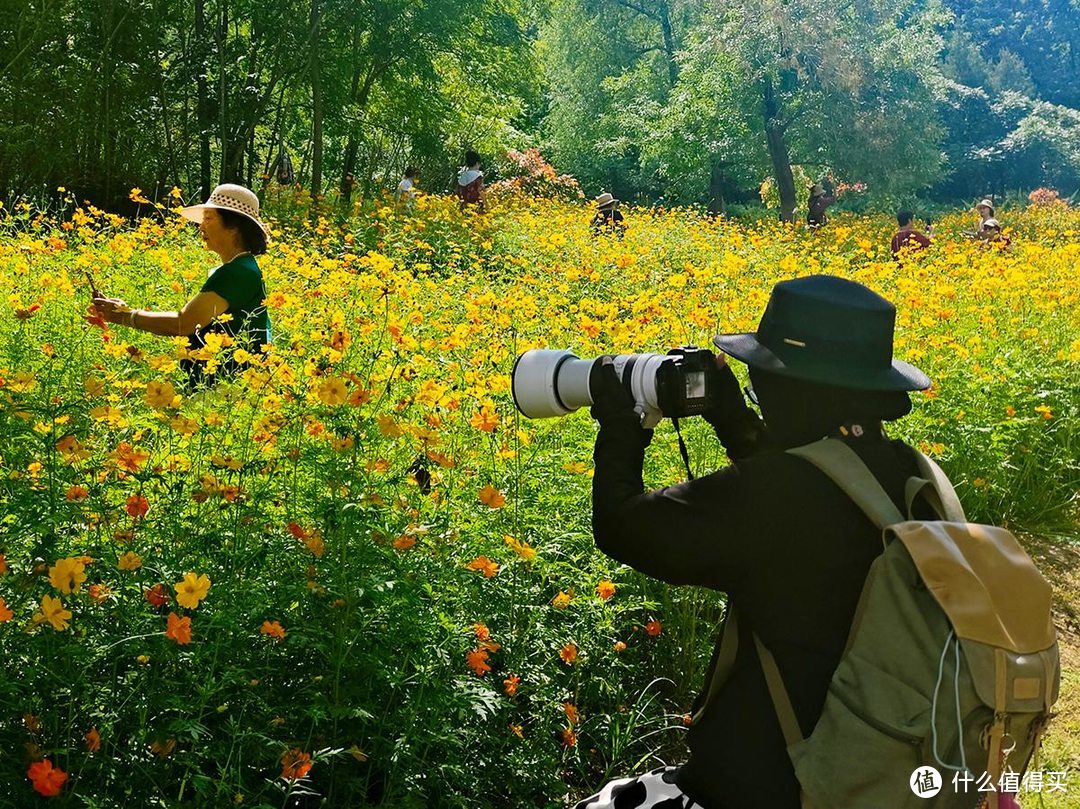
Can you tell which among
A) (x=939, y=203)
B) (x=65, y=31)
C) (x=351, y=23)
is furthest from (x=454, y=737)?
(x=939, y=203)

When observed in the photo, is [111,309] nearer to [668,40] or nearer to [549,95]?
[668,40]

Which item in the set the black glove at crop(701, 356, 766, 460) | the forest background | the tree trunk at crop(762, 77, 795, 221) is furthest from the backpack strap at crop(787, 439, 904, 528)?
the tree trunk at crop(762, 77, 795, 221)

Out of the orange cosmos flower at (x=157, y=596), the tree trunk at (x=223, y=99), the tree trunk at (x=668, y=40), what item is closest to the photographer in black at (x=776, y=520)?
the orange cosmos flower at (x=157, y=596)

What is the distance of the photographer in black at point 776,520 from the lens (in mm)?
1480

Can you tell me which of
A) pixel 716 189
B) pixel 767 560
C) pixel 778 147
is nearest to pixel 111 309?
pixel 767 560

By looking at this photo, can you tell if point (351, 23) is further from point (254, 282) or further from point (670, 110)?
point (670, 110)

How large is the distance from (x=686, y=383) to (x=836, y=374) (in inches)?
9.1

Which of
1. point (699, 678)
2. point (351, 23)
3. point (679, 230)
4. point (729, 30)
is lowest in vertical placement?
point (699, 678)

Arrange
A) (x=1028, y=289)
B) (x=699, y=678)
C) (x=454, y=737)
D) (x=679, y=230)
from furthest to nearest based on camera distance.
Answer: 1. (x=679, y=230)
2. (x=1028, y=289)
3. (x=699, y=678)
4. (x=454, y=737)

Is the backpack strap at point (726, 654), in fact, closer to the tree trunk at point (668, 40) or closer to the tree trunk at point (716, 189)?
the tree trunk at point (716, 189)

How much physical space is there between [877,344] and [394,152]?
16742mm

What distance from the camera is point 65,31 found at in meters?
8.94

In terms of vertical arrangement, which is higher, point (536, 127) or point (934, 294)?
point (536, 127)

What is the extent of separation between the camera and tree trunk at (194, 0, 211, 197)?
10141mm
